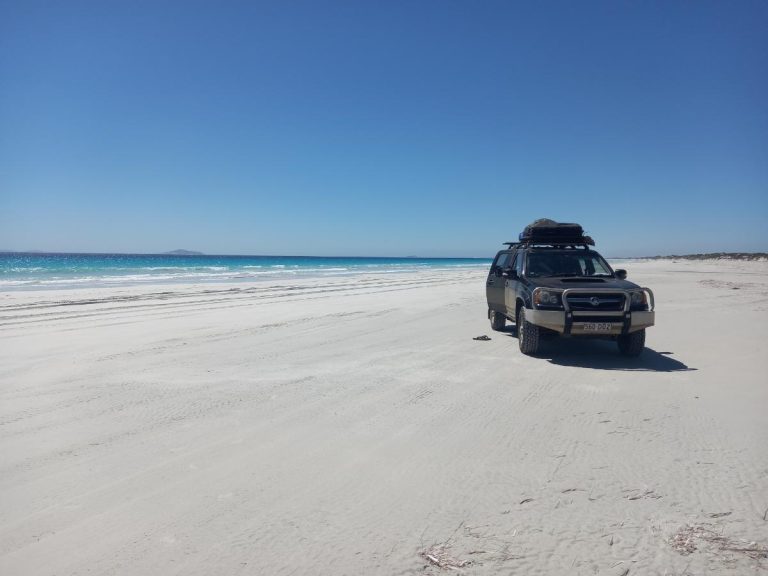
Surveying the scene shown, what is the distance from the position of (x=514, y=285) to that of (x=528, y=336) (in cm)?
139

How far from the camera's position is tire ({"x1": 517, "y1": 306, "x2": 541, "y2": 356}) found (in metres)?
7.66

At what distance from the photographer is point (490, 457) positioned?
390 centimetres

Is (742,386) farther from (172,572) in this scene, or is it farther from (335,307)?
(335,307)

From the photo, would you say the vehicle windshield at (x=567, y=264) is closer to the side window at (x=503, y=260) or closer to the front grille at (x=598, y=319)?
the side window at (x=503, y=260)

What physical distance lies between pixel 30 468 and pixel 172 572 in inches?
78.2

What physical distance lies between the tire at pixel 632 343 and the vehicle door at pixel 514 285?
1799mm

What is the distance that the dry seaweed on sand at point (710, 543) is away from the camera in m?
2.62

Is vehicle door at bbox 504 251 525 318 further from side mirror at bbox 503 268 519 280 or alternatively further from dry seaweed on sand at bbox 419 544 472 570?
dry seaweed on sand at bbox 419 544 472 570

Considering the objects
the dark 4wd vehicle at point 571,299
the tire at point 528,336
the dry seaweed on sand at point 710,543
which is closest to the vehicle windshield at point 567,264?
the dark 4wd vehicle at point 571,299

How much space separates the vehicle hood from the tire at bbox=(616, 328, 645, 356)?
762 mm

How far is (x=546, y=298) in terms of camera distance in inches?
293

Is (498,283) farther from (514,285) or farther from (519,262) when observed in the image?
(514,285)

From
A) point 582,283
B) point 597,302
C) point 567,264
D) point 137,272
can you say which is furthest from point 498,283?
point 137,272

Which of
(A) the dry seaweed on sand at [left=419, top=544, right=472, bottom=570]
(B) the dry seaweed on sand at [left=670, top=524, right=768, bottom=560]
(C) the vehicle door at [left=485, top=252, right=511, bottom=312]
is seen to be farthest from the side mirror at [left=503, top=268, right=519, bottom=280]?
(A) the dry seaweed on sand at [left=419, top=544, right=472, bottom=570]
